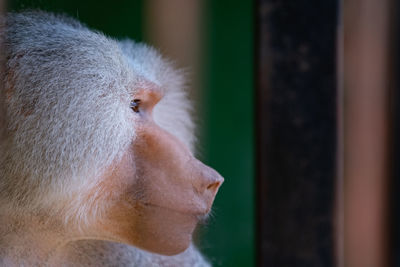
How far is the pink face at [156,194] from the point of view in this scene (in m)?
1.10

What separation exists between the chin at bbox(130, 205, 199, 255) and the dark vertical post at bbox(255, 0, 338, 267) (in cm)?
22

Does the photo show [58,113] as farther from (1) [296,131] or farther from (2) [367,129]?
(2) [367,129]

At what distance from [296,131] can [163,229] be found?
1.22 ft

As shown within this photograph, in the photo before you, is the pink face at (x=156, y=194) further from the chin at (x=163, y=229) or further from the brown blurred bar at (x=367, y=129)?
the brown blurred bar at (x=367, y=129)

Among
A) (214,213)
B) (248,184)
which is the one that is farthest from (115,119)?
(248,184)

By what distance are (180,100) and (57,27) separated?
462 mm

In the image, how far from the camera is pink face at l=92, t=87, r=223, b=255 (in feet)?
3.60

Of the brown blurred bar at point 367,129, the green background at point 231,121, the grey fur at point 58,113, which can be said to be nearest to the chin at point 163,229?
the grey fur at point 58,113

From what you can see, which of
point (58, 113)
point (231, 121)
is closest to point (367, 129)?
point (231, 121)

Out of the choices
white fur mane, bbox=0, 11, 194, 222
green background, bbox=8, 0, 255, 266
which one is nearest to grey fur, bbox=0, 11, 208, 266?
white fur mane, bbox=0, 11, 194, 222

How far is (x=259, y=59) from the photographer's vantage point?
3.04 ft

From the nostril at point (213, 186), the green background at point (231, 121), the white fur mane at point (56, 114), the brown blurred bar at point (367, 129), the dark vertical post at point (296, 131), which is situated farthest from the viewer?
the green background at point (231, 121)

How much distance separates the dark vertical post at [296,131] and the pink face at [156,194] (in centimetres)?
20

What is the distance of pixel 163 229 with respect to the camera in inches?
44.3
